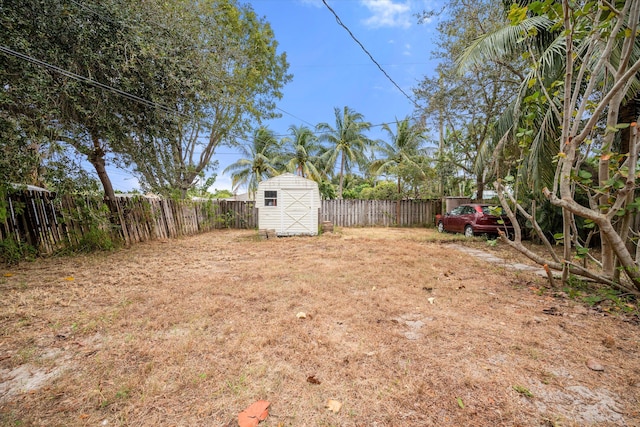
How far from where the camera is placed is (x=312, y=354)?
1979 mm

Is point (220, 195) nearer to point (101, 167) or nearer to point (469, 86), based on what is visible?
point (101, 167)

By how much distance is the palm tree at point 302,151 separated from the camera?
19.5 metres

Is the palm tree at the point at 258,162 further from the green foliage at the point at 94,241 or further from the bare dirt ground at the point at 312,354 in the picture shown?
the bare dirt ground at the point at 312,354

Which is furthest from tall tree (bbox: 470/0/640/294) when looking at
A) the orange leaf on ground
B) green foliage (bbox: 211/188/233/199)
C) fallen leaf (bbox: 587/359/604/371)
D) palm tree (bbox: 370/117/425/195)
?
green foliage (bbox: 211/188/233/199)

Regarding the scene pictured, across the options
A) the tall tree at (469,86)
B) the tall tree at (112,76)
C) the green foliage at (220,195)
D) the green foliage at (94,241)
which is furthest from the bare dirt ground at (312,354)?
the green foliage at (220,195)

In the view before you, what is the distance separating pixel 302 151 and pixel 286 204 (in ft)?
35.0

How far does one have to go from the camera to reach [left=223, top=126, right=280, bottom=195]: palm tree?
64.9 feet

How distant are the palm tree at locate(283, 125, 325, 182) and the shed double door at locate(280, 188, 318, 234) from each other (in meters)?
9.69

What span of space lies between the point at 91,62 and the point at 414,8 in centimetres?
874

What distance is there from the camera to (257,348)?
206 cm

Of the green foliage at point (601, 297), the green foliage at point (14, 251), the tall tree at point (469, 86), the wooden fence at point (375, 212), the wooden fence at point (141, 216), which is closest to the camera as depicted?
the green foliage at point (601, 297)

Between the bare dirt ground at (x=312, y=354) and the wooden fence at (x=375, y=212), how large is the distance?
1029 cm

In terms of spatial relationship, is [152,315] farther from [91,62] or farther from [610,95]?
[91,62]

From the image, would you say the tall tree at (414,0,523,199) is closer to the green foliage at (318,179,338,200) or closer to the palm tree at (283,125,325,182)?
the green foliage at (318,179,338,200)
